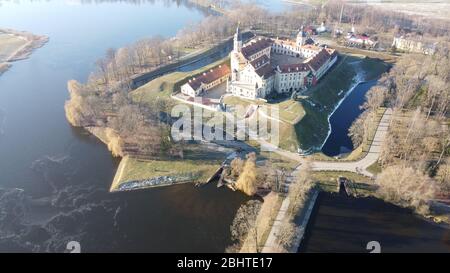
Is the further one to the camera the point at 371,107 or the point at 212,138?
the point at 371,107

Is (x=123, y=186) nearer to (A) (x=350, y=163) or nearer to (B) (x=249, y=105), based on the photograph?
(B) (x=249, y=105)

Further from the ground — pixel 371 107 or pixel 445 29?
pixel 445 29

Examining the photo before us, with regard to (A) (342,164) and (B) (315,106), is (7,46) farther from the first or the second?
(A) (342,164)

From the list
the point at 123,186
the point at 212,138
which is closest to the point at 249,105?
the point at 212,138

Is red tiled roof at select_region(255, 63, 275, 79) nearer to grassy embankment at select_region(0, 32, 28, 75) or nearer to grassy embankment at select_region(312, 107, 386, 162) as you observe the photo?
grassy embankment at select_region(312, 107, 386, 162)
